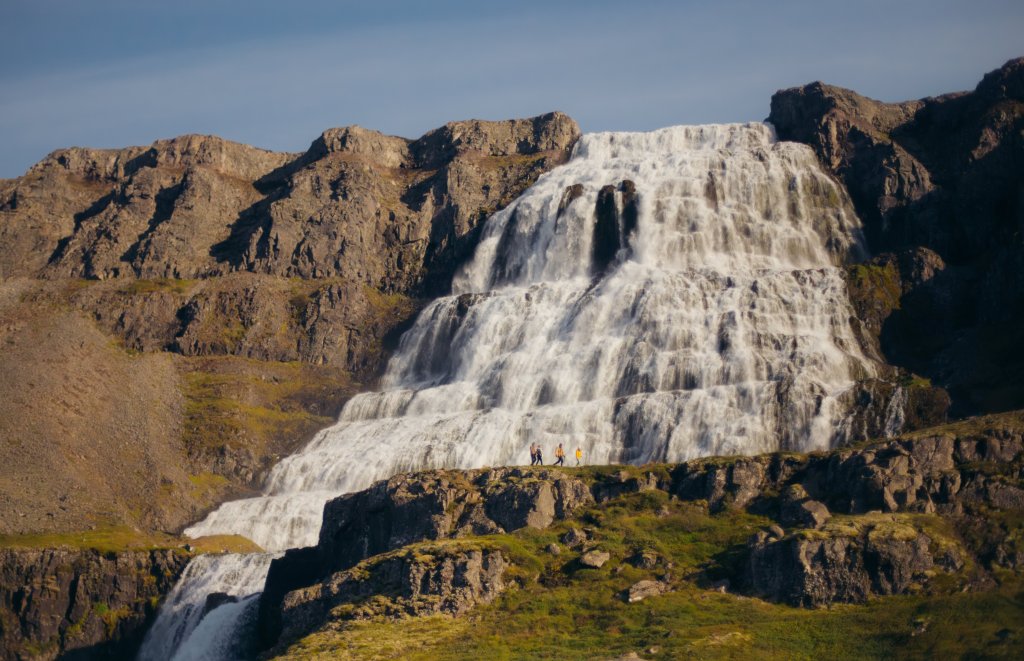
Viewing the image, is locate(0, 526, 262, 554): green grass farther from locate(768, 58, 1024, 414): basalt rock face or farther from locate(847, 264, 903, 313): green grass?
locate(768, 58, 1024, 414): basalt rock face

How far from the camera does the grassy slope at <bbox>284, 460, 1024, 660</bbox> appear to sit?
8788cm

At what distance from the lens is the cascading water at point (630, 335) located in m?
140

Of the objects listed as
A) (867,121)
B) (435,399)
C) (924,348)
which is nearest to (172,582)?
(435,399)

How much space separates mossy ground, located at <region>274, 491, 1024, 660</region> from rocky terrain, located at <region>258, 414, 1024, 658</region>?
24cm

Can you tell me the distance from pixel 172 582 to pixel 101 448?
25.2 m

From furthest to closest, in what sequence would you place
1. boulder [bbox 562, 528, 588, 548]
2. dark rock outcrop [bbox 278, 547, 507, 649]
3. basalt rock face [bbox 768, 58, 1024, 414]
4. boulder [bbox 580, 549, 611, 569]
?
basalt rock face [bbox 768, 58, 1024, 414] < boulder [bbox 562, 528, 588, 548] < boulder [bbox 580, 549, 611, 569] < dark rock outcrop [bbox 278, 547, 507, 649]

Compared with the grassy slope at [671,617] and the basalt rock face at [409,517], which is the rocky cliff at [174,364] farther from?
the grassy slope at [671,617]

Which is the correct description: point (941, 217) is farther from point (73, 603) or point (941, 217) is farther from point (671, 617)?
point (73, 603)

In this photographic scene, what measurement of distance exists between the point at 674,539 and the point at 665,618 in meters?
14.1

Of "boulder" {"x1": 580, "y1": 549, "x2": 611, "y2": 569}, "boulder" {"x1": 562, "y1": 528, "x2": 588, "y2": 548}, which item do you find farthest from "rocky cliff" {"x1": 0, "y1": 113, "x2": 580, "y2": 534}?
"boulder" {"x1": 580, "y1": 549, "x2": 611, "y2": 569}

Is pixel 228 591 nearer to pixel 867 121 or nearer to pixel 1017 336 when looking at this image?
pixel 1017 336

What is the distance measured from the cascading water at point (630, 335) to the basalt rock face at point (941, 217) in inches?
159

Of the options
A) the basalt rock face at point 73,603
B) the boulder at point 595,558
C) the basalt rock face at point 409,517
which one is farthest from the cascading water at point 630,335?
the boulder at point 595,558

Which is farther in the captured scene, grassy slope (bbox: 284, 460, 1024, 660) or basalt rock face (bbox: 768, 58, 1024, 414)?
basalt rock face (bbox: 768, 58, 1024, 414)
